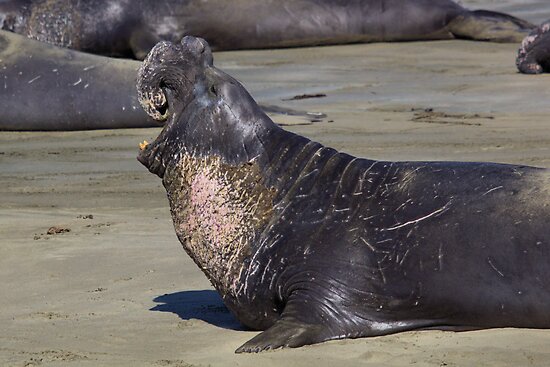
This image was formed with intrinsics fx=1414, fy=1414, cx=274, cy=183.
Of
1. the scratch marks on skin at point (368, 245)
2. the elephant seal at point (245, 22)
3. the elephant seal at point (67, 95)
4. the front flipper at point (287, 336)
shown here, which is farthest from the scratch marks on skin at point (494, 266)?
the elephant seal at point (245, 22)

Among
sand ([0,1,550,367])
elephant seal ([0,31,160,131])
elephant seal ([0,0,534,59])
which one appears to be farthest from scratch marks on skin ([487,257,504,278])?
elephant seal ([0,0,534,59])

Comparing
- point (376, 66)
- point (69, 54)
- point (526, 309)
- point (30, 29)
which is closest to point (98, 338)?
point (526, 309)

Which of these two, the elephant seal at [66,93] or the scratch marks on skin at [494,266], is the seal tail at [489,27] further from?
the scratch marks on skin at [494,266]

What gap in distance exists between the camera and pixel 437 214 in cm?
473

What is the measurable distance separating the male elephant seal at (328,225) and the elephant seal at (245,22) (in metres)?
9.57

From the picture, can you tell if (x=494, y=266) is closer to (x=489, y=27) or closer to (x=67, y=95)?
(x=67, y=95)

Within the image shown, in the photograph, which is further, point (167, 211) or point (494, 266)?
point (167, 211)

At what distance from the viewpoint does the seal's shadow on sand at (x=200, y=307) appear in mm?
5102

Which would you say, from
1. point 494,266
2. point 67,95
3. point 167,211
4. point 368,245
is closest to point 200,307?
point 368,245

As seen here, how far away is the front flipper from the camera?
440 cm

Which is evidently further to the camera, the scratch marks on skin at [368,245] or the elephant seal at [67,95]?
the elephant seal at [67,95]

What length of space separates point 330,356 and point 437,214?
0.73m

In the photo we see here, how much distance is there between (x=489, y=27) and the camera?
49.0 feet

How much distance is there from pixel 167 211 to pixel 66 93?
3.73m
